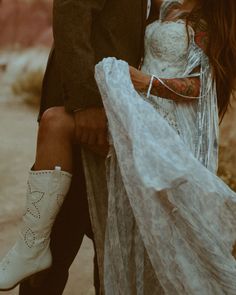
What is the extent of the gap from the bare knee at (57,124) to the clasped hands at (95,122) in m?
0.02

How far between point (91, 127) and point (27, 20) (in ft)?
16.1

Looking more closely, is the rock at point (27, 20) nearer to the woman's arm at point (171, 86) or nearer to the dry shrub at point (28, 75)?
the dry shrub at point (28, 75)

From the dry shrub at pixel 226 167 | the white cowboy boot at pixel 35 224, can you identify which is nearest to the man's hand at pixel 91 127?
the white cowboy boot at pixel 35 224

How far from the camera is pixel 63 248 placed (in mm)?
2164

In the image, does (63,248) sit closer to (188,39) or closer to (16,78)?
(188,39)

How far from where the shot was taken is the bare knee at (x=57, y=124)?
186 cm

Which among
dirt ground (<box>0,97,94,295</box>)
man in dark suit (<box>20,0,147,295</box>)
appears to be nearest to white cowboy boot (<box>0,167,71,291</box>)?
man in dark suit (<box>20,0,147,295</box>)

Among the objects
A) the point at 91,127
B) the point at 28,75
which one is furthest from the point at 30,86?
the point at 91,127

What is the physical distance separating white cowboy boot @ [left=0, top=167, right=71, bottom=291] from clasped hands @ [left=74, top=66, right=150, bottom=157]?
11 cm

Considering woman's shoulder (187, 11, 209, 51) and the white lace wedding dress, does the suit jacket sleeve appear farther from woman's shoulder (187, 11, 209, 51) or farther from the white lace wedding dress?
woman's shoulder (187, 11, 209, 51)

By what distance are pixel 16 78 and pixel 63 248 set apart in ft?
15.6

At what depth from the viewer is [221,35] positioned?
6.22ft

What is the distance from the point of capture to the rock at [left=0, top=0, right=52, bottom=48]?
6.47m

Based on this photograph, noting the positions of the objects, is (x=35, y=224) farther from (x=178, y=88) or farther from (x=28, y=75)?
(x=28, y=75)
